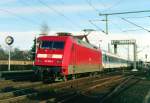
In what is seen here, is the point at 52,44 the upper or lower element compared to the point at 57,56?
upper

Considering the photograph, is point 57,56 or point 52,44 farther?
point 52,44

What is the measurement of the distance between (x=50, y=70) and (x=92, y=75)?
15.4m

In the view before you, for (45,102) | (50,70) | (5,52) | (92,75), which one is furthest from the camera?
(5,52)

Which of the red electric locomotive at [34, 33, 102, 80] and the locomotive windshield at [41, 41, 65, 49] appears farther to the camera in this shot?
the locomotive windshield at [41, 41, 65, 49]

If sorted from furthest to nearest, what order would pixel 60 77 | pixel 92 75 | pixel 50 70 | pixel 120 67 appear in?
1. pixel 120 67
2. pixel 92 75
3. pixel 60 77
4. pixel 50 70

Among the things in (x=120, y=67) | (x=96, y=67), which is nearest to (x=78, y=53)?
(x=96, y=67)

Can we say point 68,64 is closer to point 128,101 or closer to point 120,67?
point 128,101

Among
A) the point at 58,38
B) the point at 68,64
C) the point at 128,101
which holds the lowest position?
the point at 128,101

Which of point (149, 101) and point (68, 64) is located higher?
point (68, 64)

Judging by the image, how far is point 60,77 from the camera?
2830 centimetres

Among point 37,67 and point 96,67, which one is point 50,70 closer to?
point 37,67

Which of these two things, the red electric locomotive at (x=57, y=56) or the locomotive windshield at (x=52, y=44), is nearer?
the red electric locomotive at (x=57, y=56)

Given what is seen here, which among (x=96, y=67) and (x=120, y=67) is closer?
(x=96, y=67)

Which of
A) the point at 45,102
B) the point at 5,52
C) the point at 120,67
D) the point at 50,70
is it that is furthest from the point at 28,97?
the point at 5,52
